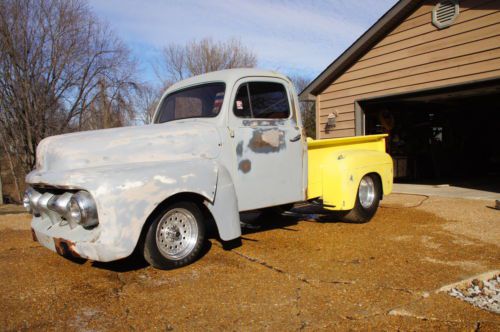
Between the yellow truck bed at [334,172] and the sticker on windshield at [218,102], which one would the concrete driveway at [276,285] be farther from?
the sticker on windshield at [218,102]

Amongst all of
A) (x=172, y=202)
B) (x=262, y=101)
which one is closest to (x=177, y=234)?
(x=172, y=202)

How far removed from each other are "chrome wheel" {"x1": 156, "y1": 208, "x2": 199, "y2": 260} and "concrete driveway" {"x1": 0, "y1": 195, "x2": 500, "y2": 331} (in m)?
0.20

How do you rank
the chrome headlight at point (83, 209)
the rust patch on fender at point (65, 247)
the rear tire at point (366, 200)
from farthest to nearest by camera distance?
the rear tire at point (366, 200) → the rust patch on fender at point (65, 247) → the chrome headlight at point (83, 209)

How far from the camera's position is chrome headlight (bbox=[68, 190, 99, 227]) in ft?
11.1

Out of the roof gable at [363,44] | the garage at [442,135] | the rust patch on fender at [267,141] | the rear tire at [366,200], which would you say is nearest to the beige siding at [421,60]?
the roof gable at [363,44]

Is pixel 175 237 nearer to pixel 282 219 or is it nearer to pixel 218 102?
pixel 218 102

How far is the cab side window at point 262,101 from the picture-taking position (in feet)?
15.6

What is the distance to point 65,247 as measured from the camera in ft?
11.7

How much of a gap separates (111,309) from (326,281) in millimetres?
1827

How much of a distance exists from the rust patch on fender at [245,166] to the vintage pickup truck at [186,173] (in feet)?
0.04

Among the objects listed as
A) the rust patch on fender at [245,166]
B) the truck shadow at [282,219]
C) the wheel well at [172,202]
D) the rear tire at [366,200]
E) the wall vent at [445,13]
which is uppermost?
the wall vent at [445,13]

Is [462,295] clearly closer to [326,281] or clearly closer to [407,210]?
[326,281]

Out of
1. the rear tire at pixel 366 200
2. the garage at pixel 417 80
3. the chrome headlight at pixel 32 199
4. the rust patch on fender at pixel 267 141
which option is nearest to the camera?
the chrome headlight at pixel 32 199

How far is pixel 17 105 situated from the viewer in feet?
49.0
